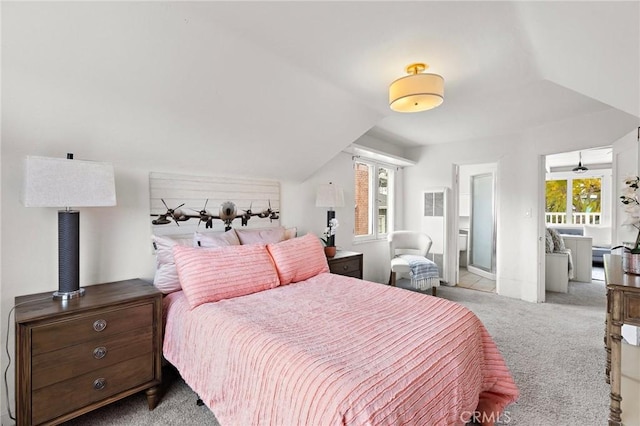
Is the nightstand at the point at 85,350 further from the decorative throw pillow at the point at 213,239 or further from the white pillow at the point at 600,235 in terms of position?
the white pillow at the point at 600,235

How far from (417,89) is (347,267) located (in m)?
1.95

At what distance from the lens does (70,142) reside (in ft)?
5.97

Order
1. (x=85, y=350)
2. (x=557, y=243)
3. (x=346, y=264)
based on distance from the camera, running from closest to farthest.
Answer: (x=85, y=350)
(x=346, y=264)
(x=557, y=243)

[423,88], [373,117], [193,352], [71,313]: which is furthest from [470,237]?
[71,313]

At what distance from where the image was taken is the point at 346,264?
3.14 m

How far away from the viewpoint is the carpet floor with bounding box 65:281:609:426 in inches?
67.6

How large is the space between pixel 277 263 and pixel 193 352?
33.6 inches

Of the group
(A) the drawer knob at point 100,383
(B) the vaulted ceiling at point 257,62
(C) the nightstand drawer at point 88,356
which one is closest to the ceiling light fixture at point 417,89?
(B) the vaulted ceiling at point 257,62

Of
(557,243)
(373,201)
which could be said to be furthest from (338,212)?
(557,243)

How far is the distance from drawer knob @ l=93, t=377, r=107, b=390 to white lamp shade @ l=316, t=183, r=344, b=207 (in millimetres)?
2279

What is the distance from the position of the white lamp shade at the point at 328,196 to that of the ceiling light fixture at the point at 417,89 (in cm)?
130

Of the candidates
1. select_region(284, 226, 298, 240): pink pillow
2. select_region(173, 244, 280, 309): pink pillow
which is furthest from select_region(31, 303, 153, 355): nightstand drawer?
select_region(284, 226, 298, 240): pink pillow

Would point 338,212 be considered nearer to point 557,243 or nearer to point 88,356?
point 88,356

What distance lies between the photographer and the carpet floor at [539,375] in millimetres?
1716
